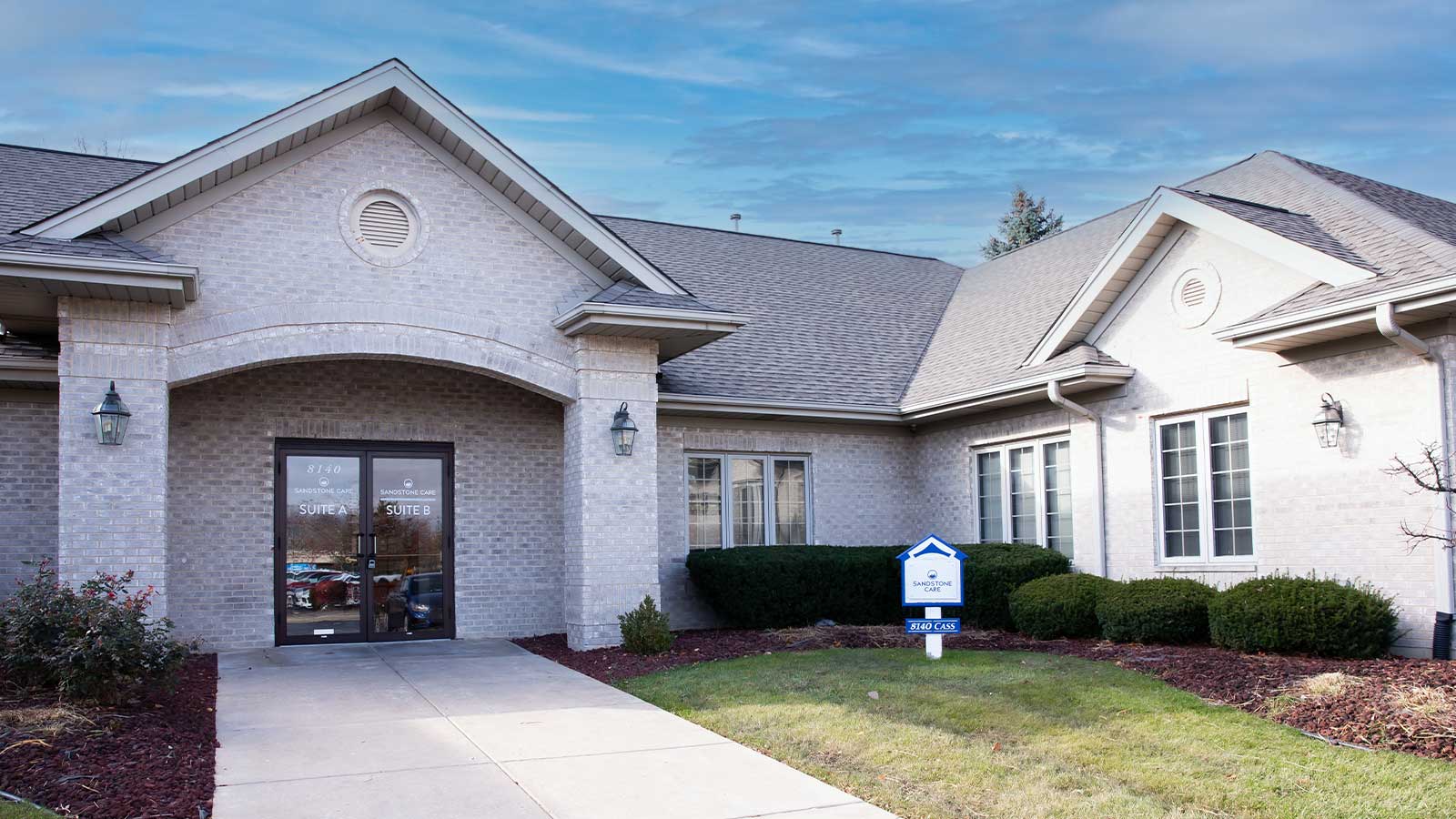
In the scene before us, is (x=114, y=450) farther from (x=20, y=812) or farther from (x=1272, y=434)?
(x=1272, y=434)

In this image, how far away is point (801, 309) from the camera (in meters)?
20.0

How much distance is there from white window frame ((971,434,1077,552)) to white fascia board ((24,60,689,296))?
570 centimetres

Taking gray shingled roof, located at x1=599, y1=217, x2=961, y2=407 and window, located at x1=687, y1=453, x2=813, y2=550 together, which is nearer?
window, located at x1=687, y1=453, x2=813, y2=550

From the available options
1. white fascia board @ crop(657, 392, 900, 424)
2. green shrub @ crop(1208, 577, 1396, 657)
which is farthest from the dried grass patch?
white fascia board @ crop(657, 392, 900, 424)

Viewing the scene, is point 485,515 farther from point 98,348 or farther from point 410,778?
point 410,778

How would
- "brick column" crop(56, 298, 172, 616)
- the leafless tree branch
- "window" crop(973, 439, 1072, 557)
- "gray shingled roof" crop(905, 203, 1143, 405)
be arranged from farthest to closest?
"gray shingled roof" crop(905, 203, 1143, 405), "window" crop(973, 439, 1072, 557), "brick column" crop(56, 298, 172, 616), the leafless tree branch

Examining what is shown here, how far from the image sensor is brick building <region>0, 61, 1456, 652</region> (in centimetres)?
1141

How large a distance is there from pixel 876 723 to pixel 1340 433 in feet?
21.0

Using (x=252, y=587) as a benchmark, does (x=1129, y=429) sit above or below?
above

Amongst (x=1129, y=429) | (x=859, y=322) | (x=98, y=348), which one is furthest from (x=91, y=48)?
(x=1129, y=429)

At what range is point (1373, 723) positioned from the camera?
8203 millimetres

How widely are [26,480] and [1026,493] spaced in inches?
494

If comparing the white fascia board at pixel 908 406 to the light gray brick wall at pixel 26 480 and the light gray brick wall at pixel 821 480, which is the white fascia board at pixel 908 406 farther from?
the light gray brick wall at pixel 26 480

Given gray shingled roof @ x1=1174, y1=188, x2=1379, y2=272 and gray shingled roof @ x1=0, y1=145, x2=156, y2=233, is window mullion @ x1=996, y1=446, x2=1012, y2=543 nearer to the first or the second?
gray shingled roof @ x1=1174, y1=188, x2=1379, y2=272
